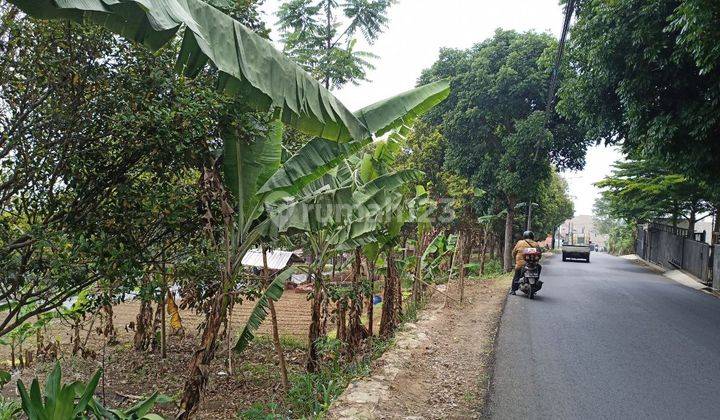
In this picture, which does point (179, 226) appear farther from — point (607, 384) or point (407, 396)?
point (607, 384)

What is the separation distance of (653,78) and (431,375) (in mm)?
8008

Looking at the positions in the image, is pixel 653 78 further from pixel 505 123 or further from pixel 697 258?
pixel 697 258

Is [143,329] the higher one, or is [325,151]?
[325,151]

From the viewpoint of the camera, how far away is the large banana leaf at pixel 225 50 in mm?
2410

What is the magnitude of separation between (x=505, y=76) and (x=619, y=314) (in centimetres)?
1168

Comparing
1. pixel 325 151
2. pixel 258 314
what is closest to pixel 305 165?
pixel 325 151

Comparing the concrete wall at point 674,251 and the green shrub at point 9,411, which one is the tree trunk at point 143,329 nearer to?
the green shrub at point 9,411

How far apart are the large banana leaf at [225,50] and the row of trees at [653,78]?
644 centimetres

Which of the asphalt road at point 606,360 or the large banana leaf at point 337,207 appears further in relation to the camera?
the large banana leaf at point 337,207

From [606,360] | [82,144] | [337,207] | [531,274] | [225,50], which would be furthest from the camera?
[531,274]

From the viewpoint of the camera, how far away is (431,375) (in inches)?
241

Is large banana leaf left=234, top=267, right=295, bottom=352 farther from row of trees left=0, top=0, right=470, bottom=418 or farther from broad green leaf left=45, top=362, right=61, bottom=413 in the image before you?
broad green leaf left=45, top=362, right=61, bottom=413

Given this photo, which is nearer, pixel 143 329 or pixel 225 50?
pixel 225 50

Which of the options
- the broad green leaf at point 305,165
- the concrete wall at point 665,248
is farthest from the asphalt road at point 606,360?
the concrete wall at point 665,248
